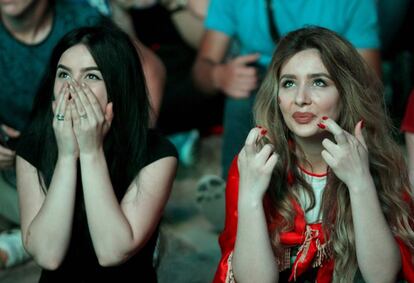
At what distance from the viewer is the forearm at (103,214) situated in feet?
6.86

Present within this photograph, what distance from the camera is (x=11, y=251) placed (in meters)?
2.88

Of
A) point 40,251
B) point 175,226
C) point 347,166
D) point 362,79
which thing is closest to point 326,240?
point 347,166

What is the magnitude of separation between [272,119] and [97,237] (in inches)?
22.4

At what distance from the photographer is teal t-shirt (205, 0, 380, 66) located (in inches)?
122

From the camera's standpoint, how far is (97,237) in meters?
2.11

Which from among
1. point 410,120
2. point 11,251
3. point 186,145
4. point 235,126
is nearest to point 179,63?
point 186,145

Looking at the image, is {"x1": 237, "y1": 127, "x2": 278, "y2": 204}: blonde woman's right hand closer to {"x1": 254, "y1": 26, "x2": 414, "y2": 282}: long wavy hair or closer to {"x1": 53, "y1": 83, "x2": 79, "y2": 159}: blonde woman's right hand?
{"x1": 254, "y1": 26, "x2": 414, "y2": 282}: long wavy hair

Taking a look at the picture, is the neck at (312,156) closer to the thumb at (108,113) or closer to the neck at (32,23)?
the thumb at (108,113)

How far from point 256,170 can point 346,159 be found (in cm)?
22

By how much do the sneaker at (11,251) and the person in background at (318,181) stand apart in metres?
0.99

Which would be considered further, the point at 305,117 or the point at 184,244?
the point at 184,244

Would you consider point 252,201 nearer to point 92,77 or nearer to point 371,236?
point 371,236

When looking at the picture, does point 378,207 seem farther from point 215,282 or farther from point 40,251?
point 40,251

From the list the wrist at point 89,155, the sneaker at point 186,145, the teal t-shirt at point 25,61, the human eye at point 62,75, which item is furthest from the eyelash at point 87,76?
the sneaker at point 186,145
